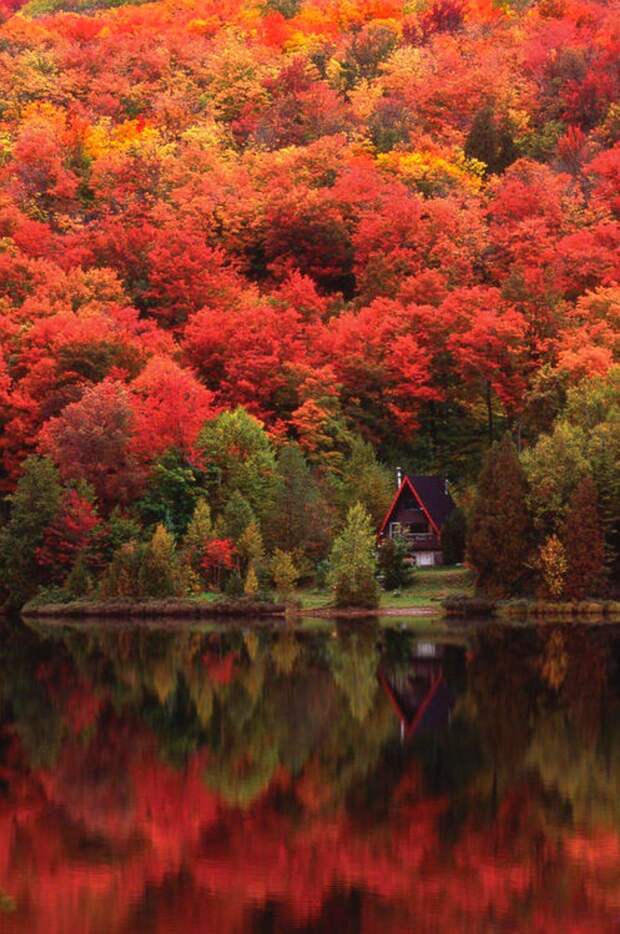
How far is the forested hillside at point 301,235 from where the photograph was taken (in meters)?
65.5

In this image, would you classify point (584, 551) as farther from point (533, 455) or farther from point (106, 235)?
point (106, 235)

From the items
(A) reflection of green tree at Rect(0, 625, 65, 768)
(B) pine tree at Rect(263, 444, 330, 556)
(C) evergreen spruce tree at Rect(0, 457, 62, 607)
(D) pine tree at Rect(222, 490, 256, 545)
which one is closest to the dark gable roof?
(B) pine tree at Rect(263, 444, 330, 556)

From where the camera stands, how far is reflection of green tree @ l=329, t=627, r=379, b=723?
3284cm

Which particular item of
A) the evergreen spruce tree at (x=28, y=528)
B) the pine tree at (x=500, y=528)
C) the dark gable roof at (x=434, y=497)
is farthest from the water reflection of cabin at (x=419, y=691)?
the evergreen spruce tree at (x=28, y=528)

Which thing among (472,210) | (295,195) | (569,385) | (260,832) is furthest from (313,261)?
(260,832)

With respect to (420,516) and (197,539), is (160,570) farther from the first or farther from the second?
(420,516)

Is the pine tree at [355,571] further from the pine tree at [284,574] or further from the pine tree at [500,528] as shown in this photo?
the pine tree at [500,528]

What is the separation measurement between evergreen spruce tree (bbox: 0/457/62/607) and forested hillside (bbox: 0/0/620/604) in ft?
3.99

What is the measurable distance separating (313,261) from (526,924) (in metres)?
78.8

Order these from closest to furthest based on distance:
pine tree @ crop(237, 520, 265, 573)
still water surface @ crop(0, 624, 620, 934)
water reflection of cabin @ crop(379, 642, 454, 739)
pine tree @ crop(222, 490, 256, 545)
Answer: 1. still water surface @ crop(0, 624, 620, 934)
2. water reflection of cabin @ crop(379, 642, 454, 739)
3. pine tree @ crop(237, 520, 265, 573)
4. pine tree @ crop(222, 490, 256, 545)

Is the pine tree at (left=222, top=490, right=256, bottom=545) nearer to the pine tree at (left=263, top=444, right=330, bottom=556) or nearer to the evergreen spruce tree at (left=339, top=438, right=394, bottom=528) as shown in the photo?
the pine tree at (left=263, top=444, right=330, bottom=556)

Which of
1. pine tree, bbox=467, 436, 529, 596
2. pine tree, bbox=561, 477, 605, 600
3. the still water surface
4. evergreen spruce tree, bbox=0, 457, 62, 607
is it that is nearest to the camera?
the still water surface

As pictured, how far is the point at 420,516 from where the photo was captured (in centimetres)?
6216

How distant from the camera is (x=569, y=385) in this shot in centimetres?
6256
